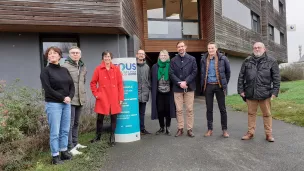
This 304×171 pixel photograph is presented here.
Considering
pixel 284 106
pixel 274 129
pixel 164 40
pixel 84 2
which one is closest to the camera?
pixel 274 129

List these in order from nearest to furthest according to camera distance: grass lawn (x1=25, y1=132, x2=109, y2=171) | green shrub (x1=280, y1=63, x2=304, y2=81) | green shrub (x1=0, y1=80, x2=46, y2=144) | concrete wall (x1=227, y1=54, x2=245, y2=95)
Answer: grass lawn (x1=25, y1=132, x2=109, y2=171), green shrub (x1=0, y1=80, x2=46, y2=144), concrete wall (x1=227, y1=54, x2=245, y2=95), green shrub (x1=280, y1=63, x2=304, y2=81)

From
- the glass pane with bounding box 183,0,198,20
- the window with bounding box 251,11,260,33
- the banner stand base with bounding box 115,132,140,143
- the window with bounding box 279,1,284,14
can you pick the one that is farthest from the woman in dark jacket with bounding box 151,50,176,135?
the window with bounding box 279,1,284,14

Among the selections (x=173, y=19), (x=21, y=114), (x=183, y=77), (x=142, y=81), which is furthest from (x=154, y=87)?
(x=173, y=19)

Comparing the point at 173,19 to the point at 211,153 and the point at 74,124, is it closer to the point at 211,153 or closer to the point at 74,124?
the point at 74,124

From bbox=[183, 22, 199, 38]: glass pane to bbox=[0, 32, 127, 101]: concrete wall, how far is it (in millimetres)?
6140

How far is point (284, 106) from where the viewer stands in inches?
386

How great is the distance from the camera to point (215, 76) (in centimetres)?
570

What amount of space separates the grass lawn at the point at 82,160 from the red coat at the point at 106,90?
72 cm

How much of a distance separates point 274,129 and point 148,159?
12.7 feet

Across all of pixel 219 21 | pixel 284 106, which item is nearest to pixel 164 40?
pixel 219 21

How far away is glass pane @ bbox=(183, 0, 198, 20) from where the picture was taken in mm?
15288

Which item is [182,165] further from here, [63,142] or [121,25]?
[121,25]

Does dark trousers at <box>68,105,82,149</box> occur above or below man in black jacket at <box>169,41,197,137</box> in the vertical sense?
below

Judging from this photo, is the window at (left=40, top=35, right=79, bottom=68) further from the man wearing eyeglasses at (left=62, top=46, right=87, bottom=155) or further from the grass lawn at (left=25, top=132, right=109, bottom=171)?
the grass lawn at (left=25, top=132, right=109, bottom=171)
